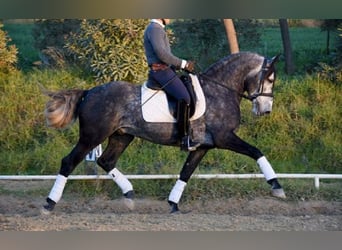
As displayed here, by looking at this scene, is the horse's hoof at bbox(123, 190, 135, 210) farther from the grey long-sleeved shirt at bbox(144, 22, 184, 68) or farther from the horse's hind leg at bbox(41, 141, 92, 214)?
the grey long-sleeved shirt at bbox(144, 22, 184, 68)

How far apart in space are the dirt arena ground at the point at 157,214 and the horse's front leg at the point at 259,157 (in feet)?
1.10

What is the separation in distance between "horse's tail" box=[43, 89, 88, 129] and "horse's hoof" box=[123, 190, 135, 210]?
840mm

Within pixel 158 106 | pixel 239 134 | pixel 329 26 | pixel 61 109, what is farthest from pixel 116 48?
pixel 329 26

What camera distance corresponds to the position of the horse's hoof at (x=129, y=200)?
23.0ft

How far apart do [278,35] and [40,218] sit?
358cm

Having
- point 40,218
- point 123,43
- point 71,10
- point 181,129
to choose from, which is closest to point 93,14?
point 71,10

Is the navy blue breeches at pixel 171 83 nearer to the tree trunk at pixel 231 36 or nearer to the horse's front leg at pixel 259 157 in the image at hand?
the horse's front leg at pixel 259 157

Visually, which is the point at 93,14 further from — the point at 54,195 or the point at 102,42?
the point at 54,195

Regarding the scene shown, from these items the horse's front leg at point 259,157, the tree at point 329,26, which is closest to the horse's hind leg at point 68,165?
the horse's front leg at point 259,157

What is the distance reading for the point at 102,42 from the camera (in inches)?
330

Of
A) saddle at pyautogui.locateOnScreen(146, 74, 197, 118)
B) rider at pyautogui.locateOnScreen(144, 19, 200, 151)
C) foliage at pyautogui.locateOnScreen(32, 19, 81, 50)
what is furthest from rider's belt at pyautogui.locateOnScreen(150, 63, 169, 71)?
foliage at pyautogui.locateOnScreen(32, 19, 81, 50)

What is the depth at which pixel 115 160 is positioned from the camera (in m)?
7.00

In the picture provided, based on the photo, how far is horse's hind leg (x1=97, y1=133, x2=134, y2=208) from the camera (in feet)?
22.9

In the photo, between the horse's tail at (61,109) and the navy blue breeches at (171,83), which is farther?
the horse's tail at (61,109)
